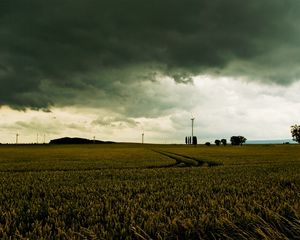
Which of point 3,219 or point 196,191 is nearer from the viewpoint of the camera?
point 3,219

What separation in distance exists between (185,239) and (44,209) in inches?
171

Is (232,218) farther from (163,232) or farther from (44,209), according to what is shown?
(44,209)

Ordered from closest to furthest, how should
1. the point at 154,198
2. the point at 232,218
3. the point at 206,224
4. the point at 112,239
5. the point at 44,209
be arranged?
the point at 112,239 → the point at 206,224 → the point at 232,218 → the point at 44,209 → the point at 154,198

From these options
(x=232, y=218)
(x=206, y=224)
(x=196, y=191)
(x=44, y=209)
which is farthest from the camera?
(x=196, y=191)

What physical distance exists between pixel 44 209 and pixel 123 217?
96.4 inches

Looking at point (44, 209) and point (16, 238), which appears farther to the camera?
point (44, 209)

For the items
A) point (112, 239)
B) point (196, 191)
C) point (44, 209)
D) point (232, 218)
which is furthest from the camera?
point (196, 191)

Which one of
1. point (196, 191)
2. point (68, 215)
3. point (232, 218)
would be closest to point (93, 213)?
point (68, 215)

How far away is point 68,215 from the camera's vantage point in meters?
7.46

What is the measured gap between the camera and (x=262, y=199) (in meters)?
Answer: 9.78

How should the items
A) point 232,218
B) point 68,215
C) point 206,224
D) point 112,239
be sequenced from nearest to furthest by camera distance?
1. point 112,239
2. point 206,224
3. point 232,218
4. point 68,215

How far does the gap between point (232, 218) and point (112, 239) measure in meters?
3.08

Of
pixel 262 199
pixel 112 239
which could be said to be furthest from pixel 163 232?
pixel 262 199

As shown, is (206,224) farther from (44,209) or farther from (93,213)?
(44,209)
